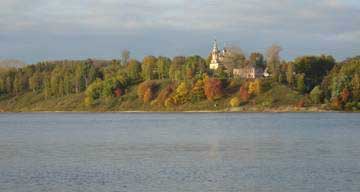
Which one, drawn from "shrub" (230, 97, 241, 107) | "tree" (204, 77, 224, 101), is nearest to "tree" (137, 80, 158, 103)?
"tree" (204, 77, 224, 101)

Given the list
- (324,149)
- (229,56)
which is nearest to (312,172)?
(324,149)

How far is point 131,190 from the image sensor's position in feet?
109

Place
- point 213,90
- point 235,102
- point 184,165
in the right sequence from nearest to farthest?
point 184,165, point 235,102, point 213,90

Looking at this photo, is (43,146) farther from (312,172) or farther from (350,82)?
(350,82)

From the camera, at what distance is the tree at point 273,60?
183 metres

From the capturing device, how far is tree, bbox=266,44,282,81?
183 metres

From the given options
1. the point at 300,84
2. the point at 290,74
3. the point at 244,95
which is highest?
the point at 290,74

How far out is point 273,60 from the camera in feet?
609

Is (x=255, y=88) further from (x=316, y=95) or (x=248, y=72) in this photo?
(x=248, y=72)

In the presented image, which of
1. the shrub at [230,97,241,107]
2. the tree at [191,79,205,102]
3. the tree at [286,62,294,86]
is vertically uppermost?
the tree at [286,62,294,86]

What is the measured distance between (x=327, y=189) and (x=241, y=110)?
14314cm

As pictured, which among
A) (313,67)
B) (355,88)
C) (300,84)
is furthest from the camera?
(313,67)

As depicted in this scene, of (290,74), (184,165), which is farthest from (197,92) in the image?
(184,165)

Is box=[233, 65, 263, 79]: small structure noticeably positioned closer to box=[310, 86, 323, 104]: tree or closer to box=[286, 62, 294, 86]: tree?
box=[286, 62, 294, 86]: tree
